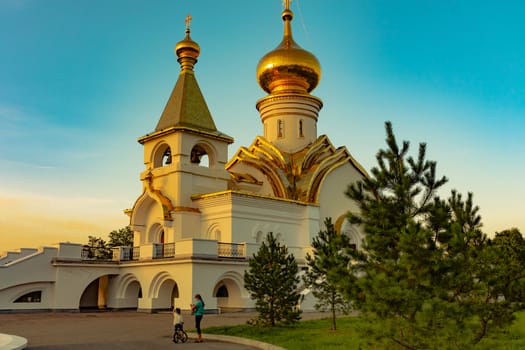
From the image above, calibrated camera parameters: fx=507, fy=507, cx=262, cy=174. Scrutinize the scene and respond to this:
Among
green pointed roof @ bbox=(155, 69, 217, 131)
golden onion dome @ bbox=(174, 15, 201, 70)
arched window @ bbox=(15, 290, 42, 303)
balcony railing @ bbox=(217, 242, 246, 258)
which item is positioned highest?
golden onion dome @ bbox=(174, 15, 201, 70)

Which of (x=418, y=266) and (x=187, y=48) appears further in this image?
(x=187, y=48)

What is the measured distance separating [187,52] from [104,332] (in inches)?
576

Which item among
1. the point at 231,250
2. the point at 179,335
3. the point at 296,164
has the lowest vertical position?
the point at 179,335

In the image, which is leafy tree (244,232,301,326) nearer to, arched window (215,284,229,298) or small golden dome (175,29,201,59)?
arched window (215,284,229,298)

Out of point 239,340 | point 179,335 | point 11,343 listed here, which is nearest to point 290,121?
point 239,340

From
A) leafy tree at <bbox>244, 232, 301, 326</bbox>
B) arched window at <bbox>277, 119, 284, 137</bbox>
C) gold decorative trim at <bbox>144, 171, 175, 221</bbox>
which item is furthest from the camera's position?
arched window at <bbox>277, 119, 284, 137</bbox>

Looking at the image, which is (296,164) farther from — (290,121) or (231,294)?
(231,294)

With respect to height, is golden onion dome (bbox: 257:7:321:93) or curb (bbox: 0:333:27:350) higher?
golden onion dome (bbox: 257:7:321:93)

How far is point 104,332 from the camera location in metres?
11.6

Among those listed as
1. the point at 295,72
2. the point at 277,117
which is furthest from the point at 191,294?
the point at 295,72

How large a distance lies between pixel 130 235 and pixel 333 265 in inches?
1014

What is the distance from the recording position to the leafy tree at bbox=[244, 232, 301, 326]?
39.5 feet

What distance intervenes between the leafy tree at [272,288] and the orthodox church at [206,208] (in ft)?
16.0

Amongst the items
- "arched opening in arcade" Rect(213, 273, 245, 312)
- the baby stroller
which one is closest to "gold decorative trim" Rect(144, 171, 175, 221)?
"arched opening in arcade" Rect(213, 273, 245, 312)
